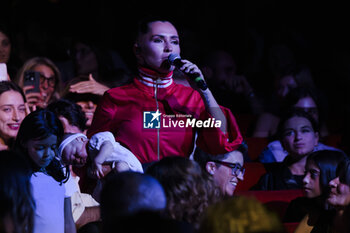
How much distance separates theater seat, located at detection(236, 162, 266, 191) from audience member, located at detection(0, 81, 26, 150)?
1177 millimetres

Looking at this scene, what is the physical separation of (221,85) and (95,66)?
880 mm

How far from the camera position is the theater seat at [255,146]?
12.9 feet

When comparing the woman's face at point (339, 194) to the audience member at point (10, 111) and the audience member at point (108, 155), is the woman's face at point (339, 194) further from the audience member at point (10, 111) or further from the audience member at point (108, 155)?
the audience member at point (10, 111)

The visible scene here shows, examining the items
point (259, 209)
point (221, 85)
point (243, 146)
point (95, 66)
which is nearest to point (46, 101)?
point (95, 66)

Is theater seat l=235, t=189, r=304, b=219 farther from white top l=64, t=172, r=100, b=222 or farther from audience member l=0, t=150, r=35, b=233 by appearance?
audience member l=0, t=150, r=35, b=233

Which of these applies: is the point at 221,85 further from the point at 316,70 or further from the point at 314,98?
the point at 316,70

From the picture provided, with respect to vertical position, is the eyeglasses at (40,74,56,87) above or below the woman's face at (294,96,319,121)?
above

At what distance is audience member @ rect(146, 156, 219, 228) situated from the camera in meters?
2.05

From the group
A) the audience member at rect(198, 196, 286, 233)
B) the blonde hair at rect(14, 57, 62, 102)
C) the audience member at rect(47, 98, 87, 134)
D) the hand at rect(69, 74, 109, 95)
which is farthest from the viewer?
the blonde hair at rect(14, 57, 62, 102)

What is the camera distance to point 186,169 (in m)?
2.11

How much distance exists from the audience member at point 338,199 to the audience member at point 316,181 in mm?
147

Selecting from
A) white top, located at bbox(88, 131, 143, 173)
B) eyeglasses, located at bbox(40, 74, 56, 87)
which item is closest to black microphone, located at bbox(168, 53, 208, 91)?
white top, located at bbox(88, 131, 143, 173)

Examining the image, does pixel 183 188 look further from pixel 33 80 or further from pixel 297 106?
pixel 297 106

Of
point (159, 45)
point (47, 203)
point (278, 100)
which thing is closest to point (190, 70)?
point (159, 45)
